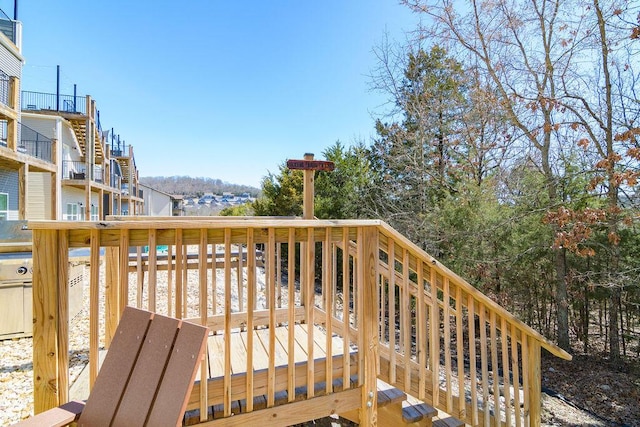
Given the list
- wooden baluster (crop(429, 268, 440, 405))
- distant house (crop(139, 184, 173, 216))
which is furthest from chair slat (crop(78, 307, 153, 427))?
distant house (crop(139, 184, 173, 216))

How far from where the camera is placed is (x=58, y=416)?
1.45 m

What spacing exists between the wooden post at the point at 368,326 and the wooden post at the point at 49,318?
1698mm

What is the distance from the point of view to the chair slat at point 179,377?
1362mm

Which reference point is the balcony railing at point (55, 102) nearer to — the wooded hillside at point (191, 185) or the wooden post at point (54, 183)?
the wooden post at point (54, 183)

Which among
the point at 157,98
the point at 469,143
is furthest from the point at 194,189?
the point at 469,143

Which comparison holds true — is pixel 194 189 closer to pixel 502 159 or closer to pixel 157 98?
pixel 157 98

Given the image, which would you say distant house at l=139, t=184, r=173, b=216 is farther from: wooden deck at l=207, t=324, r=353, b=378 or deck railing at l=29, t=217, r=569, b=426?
deck railing at l=29, t=217, r=569, b=426

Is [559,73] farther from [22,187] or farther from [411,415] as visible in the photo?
[22,187]

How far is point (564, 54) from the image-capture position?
591 centimetres

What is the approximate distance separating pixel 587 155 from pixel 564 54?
6.39 ft

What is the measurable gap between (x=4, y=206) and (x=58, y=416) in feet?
39.8

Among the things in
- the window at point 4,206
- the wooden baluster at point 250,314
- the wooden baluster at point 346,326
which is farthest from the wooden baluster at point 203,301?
the window at point 4,206

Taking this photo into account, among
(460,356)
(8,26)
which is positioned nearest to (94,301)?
(460,356)

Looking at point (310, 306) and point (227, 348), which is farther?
point (310, 306)
